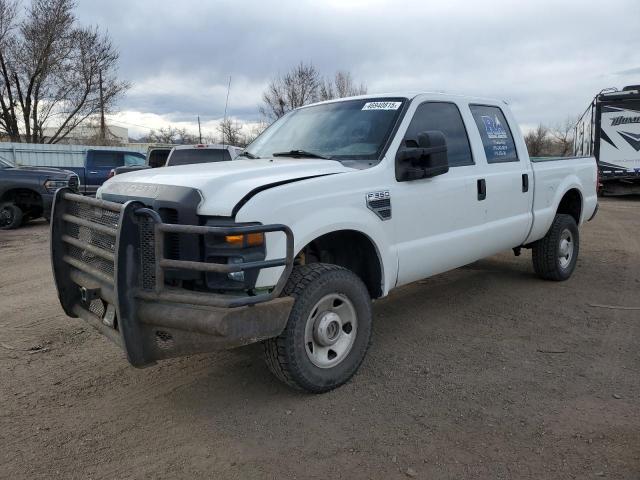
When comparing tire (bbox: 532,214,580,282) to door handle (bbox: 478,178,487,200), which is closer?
door handle (bbox: 478,178,487,200)

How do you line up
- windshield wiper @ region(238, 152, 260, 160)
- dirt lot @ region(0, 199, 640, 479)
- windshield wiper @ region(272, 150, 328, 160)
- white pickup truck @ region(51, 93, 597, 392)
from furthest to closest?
windshield wiper @ region(238, 152, 260, 160), windshield wiper @ region(272, 150, 328, 160), white pickup truck @ region(51, 93, 597, 392), dirt lot @ region(0, 199, 640, 479)

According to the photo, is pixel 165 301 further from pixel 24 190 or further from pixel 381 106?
pixel 24 190

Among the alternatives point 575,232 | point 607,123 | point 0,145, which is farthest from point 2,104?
point 575,232

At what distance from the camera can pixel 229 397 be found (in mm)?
3611

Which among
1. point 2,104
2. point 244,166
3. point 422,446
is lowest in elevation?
point 422,446

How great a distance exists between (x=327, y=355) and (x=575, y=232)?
4287 mm

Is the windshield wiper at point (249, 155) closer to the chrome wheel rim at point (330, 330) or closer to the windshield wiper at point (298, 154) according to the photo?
the windshield wiper at point (298, 154)

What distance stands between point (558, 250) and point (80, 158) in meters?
23.8

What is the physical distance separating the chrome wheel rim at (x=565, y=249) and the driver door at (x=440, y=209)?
1.94m

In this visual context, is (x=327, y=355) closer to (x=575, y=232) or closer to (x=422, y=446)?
(x=422, y=446)

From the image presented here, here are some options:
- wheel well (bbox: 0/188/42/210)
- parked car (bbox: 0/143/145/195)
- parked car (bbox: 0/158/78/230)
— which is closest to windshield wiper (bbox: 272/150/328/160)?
parked car (bbox: 0/158/78/230)

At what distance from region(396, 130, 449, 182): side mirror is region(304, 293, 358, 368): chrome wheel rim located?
3.45 feet

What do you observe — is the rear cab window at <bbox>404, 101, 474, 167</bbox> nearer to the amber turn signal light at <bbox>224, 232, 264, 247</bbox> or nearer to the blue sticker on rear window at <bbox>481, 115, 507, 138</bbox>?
the blue sticker on rear window at <bbox>481, 115, 507, 138</bbox>

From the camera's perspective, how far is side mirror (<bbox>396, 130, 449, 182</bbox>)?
3.94m
